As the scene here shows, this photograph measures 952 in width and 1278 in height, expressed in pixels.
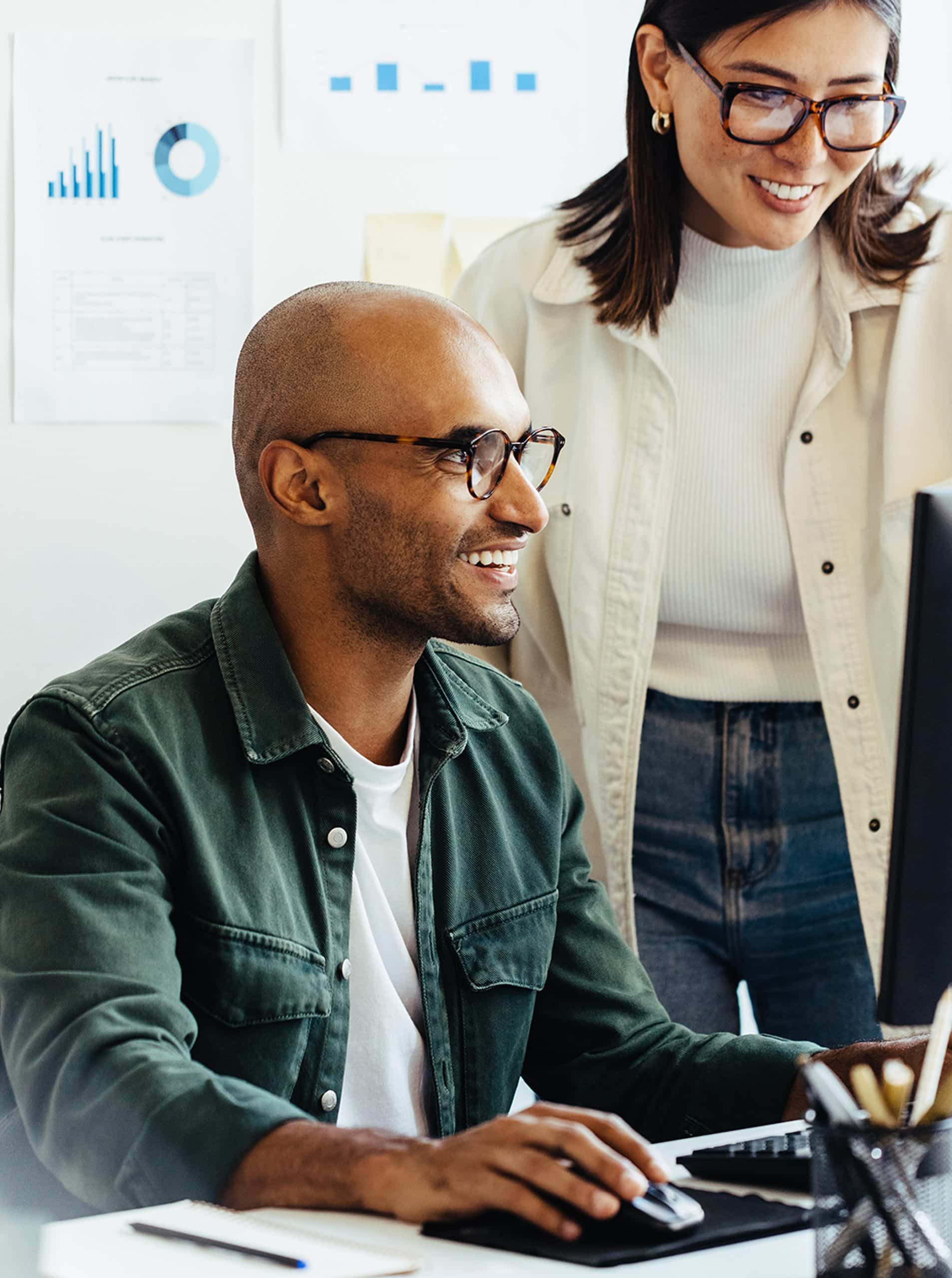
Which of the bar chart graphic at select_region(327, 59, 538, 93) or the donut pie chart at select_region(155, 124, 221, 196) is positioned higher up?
the bar chart graphic at select_region(327, 59, 538, 93)

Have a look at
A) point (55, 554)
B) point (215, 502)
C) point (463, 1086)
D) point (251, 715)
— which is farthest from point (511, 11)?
point (463, 1086)

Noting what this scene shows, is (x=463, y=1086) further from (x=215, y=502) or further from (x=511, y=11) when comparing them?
(x=511, y=11)

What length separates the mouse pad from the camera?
2.77 feet

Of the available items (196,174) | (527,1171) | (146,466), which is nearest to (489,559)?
(527,1171)

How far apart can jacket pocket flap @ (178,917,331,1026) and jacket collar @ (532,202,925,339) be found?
84 centimetres

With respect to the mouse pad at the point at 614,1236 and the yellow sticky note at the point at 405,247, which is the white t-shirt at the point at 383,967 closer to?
the mouse pad at the point at 614,1236

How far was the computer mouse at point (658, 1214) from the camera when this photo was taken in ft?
2.82

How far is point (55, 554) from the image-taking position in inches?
90.4

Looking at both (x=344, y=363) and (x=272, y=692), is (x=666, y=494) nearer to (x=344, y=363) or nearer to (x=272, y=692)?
(x=344, y=363)

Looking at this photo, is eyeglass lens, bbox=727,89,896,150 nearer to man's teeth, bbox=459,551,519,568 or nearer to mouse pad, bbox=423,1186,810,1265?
man's teeth, bbox=459,551,519,568

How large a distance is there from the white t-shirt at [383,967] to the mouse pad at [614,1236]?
36 cm

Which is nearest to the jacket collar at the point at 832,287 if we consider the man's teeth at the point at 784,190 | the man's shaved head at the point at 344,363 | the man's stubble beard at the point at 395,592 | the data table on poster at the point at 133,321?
the man's teeth at the point at 784,190

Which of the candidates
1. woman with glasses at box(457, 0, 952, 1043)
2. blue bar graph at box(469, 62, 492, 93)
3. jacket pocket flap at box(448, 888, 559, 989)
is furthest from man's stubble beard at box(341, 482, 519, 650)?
blue bar graph at box(469, 62, 492, 93)

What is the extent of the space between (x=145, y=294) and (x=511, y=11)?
0.68 meters
